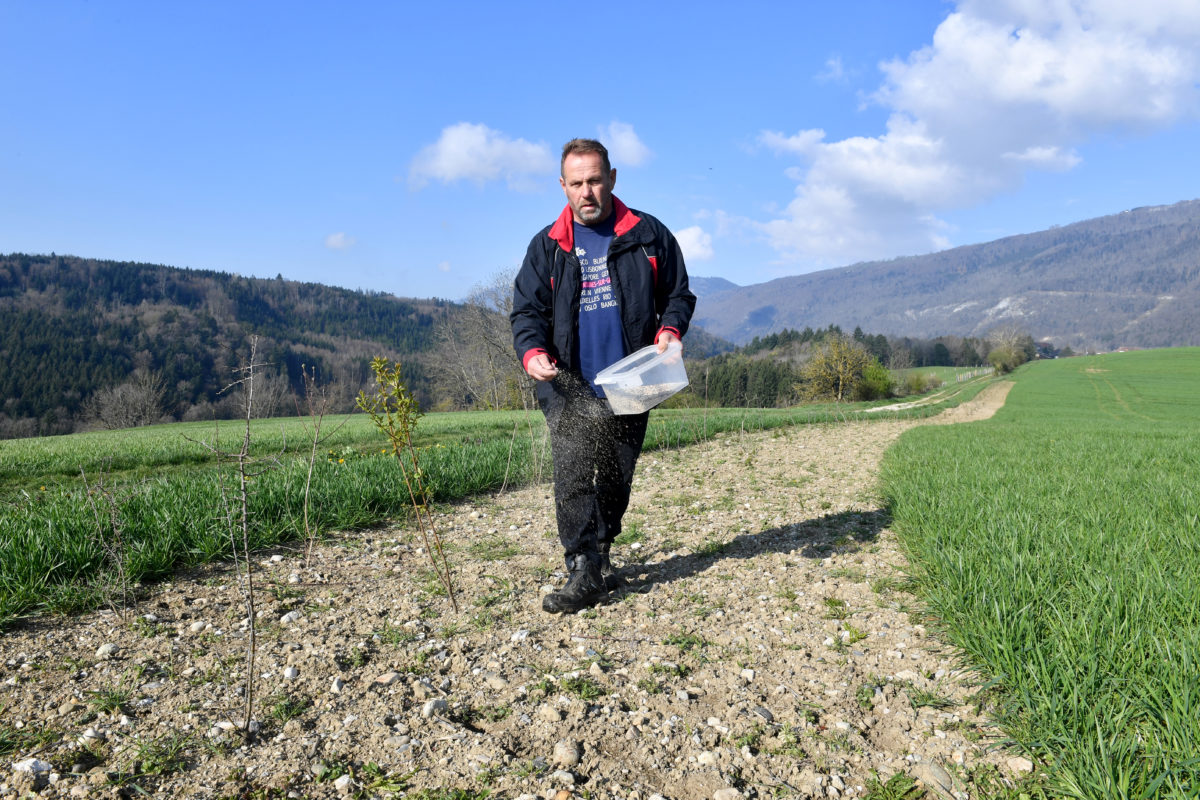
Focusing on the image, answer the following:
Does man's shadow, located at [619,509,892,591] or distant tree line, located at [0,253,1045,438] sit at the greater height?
distant tree line, located at [0,253,1045,438]

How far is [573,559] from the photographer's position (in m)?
3.44

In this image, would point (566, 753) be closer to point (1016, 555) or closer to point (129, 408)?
point (1016, 555)

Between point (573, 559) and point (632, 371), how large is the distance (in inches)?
43.4

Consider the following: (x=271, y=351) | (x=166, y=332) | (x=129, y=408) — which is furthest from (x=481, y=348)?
(x=166, y=332)

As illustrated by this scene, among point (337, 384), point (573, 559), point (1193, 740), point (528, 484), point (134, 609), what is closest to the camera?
point (1193, 740)

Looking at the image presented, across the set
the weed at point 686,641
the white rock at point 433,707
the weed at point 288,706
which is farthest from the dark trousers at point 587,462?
the weed at point 288,706

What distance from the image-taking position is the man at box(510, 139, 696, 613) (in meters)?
3.31

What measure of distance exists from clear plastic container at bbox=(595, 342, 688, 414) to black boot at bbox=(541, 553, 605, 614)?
0.85 metres

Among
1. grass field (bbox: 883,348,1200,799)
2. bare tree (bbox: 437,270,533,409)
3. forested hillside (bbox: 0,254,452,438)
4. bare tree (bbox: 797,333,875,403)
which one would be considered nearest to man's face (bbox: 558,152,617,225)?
forested hillside (bbox: 0,254,452,438)

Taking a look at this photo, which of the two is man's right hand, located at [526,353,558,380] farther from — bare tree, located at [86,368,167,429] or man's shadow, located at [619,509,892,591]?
bare tree, located at [86,368,167,429]

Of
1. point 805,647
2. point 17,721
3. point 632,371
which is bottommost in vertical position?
point 805,647

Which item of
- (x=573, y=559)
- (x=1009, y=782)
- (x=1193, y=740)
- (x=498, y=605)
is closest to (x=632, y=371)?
(x=573, y=559)

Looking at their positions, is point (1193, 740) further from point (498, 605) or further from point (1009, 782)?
point (498, 605)

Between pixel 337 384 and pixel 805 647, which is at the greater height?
pixel 337 384
